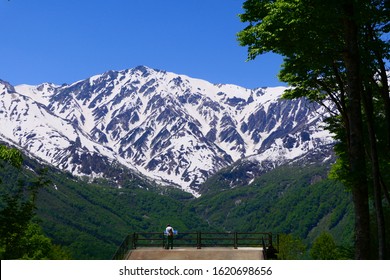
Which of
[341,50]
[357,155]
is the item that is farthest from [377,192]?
[341,50]

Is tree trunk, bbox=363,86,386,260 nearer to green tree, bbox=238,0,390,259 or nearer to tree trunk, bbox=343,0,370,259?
green tree, bbox=238,0,390,259

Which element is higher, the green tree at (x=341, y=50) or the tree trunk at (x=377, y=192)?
the green tree at (x=341, y=50)

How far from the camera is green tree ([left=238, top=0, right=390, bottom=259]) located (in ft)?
65.1

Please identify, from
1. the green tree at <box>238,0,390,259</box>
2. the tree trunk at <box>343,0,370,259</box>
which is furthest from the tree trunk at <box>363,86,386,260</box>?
the tree trunk at <box>343,0,370,259</box>

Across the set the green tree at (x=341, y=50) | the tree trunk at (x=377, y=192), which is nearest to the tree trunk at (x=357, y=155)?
the green tree at (x=341, y=50)

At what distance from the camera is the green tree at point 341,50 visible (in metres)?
19.8

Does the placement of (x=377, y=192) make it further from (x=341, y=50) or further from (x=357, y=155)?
(x=341, y=50)

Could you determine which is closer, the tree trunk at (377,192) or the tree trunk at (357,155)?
the tree trunk at (357,155)

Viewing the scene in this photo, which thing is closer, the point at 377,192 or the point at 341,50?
the point at 341,50

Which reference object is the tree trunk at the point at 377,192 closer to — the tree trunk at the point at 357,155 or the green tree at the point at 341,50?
the green tree at the point at 341,50

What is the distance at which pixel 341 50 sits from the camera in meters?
20.9
